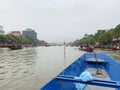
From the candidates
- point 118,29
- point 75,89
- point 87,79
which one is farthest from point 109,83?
point 118,29

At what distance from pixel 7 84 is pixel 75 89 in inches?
232

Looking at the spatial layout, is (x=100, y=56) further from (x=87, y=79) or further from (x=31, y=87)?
(x=87, y=79)

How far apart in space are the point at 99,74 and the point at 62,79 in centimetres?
802

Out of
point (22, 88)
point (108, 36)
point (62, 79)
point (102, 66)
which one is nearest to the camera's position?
point (62, 79)

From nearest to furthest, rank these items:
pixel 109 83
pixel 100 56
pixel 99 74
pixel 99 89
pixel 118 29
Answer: pixel 109 83
pixel 99 89
pixel 99 74
pixel 100 56
pixel 118 29

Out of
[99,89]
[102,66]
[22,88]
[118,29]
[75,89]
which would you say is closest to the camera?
[75,89]

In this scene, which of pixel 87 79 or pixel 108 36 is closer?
pixel 87 79

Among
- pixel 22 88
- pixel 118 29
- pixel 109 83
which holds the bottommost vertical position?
pixel 22 88

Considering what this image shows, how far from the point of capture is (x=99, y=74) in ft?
47.9

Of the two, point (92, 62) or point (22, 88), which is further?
point (92, 62)

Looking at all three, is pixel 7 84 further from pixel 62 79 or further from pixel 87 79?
pixel 87 79

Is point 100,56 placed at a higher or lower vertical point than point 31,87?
higher

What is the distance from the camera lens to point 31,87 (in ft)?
38.9

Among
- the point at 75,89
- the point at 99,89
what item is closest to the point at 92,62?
the point at 99,89
